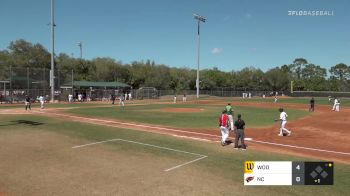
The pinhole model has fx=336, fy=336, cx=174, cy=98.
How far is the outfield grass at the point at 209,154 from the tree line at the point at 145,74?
32.4 metres

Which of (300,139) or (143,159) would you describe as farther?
(300,139)

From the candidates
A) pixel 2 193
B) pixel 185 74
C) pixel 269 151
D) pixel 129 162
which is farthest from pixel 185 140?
pixel 185 74

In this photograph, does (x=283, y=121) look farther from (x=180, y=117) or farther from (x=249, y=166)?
(x=249, y=166)

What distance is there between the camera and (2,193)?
31.0 ft
